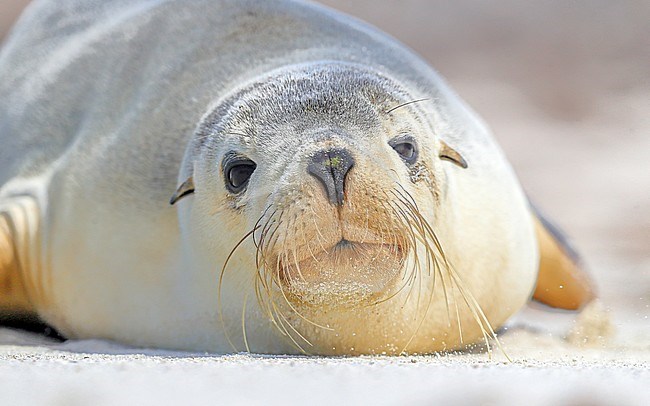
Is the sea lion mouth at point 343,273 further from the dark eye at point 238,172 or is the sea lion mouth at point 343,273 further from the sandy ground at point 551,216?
the dark eye at point 238,172

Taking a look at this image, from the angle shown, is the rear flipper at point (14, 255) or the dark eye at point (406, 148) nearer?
the dark eye at point (406, 148)

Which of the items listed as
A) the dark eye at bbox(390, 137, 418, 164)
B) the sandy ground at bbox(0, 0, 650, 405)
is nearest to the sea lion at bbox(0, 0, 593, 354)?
the dark eye at bbox(390, 137, 418, 164)

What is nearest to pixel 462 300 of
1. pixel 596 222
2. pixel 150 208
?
pixel 150 208

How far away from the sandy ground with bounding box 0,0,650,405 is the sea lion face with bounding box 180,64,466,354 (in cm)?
22

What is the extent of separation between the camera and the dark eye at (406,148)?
2430 millimetres

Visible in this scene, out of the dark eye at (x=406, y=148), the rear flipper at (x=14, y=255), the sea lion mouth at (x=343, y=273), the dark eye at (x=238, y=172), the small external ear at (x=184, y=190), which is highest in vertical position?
the dark eye at (x=406, y=148)

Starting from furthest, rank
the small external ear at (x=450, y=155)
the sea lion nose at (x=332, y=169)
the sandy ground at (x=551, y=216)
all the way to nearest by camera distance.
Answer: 1. the small external ear at (x=450, y=155)
2. the sea lion nose at (x=332, y=169)
3. the sandy ground at (x=551, y=216)

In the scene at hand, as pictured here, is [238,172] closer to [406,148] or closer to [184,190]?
[184,190]

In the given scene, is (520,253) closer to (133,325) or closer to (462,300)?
(462,300)

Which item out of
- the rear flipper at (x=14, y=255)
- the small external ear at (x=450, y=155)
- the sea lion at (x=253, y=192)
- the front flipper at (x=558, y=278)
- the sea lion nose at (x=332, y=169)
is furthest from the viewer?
the front flipper at (x=558, y=278)

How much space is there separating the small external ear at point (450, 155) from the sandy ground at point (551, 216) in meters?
0.52

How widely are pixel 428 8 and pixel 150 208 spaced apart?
25.1ft

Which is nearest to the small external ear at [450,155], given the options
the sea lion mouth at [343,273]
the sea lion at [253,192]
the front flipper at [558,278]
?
the sea lion at [253,192]

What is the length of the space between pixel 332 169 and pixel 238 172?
1.35 feet
